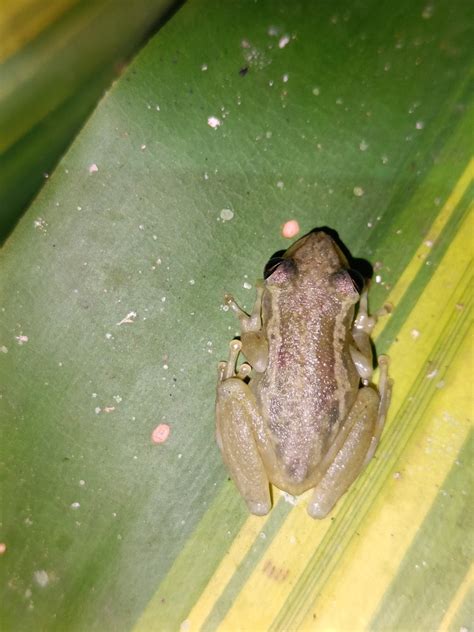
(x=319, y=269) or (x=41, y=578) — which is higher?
(x=319, y=269)

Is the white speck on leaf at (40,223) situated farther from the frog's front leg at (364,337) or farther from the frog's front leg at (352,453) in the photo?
the frog's front leg at (352,453)

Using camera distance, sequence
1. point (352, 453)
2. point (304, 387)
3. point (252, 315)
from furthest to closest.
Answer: point (252, 315), point (352, 453), point (304, 387)

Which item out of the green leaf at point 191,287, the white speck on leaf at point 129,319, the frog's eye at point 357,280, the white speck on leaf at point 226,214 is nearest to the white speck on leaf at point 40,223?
the green leaf at point 191,287

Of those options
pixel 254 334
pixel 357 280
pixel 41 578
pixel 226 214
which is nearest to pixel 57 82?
pixel 226 214

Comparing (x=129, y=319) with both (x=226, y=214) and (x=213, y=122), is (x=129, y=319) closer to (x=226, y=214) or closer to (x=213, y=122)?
(x=226, y=214)

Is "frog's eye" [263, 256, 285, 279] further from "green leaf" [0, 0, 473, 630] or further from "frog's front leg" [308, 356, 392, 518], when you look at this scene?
"frog's front leg" [308, 356, 392, 518]

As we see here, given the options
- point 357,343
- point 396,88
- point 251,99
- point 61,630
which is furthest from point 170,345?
point 396,88
